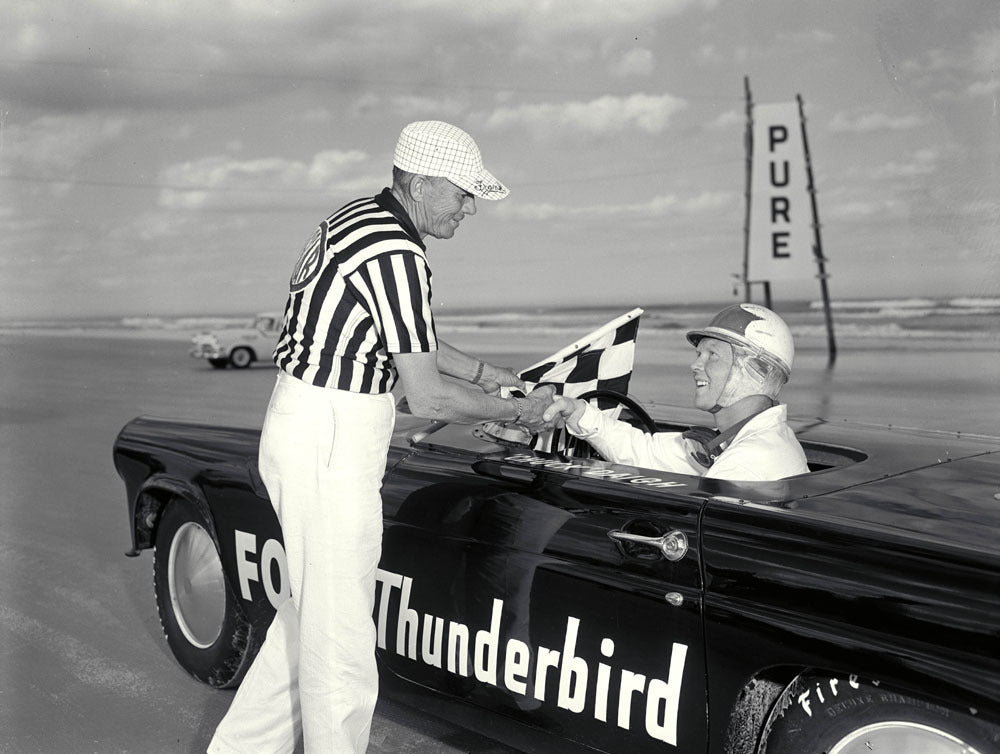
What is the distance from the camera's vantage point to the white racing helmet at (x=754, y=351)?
3066mm

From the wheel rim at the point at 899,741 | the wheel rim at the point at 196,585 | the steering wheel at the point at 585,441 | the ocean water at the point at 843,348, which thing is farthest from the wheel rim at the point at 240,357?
the wheel rim at the point at 899,741

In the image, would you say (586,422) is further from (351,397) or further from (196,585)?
(196,585)

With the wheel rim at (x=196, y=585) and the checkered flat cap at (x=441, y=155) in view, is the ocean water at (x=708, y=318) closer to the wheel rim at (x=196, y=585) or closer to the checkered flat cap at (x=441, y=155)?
the wheel rim at (x=196, y=585)

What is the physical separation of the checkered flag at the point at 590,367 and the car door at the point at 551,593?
41 centimetres

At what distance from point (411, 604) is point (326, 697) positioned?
36 cm

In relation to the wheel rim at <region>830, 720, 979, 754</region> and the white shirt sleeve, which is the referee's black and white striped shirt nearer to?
the white shirt sleeve

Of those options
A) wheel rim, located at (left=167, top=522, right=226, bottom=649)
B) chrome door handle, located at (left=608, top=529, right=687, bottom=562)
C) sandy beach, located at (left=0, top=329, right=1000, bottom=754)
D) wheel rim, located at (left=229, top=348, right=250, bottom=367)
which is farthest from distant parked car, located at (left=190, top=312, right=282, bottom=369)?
chrome door handle, located at (left=608, top=529, right=687, bottom=562)

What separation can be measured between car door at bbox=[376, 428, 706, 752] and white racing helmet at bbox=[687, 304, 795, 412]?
1.75 feet

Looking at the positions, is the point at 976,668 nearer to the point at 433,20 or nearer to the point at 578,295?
the point at 433,20

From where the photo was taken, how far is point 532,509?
8.98 ft

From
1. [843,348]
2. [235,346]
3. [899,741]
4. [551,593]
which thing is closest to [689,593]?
[551,593]

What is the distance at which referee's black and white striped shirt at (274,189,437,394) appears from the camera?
264 cm

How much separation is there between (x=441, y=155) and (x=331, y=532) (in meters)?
1.00

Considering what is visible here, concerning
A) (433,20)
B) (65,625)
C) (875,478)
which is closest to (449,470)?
(875,478)
